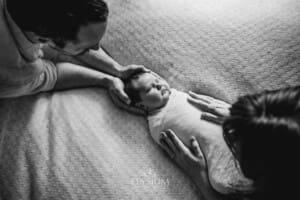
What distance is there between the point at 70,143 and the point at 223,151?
46 cm

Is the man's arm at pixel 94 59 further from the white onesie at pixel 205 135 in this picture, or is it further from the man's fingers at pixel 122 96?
the white onesie at pixel 205 135

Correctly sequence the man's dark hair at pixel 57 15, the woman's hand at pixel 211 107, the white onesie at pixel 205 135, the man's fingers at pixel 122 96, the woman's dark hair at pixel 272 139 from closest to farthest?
the woman's dark hair at pixel 272 139 → the man's dark hair at pixel 57 15 → the white onesie at pixel 205 135 → the woman's hand at pixel 211 107 → the man's fingers at pixel 122 96

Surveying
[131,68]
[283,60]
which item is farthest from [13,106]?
[283,60]

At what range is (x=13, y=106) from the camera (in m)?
1.07

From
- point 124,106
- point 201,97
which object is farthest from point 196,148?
point 124,106

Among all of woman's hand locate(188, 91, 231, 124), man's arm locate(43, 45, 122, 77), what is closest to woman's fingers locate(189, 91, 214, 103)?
woman's hand locate(188, 91, 231, 124)

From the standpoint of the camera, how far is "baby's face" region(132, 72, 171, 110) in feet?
3.61

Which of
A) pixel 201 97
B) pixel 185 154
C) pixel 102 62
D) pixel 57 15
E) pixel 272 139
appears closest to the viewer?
pixel 272 139

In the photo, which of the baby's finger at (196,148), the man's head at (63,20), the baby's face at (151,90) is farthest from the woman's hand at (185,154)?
the man's head at (63,20)

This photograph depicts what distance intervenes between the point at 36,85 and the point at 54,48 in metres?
0.15

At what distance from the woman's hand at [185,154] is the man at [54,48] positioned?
20cm

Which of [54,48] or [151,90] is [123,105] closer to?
[151,90]

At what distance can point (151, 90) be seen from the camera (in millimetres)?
1094

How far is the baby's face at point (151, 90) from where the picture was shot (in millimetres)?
1099
